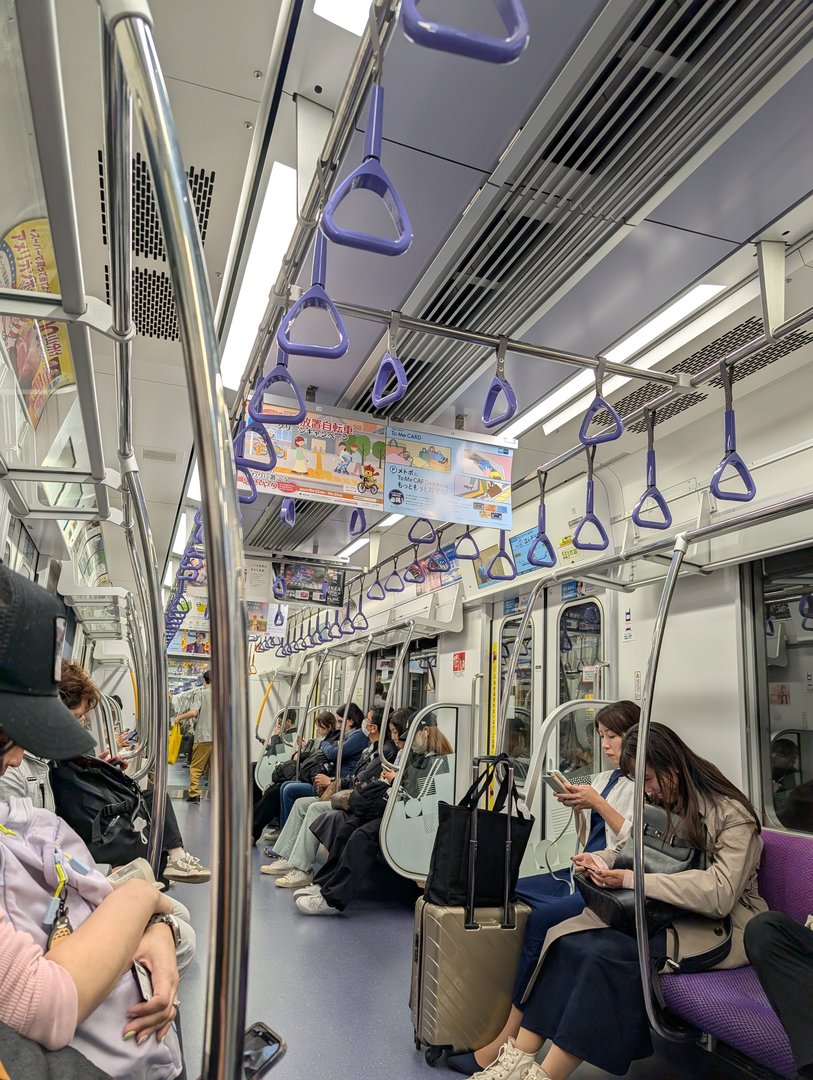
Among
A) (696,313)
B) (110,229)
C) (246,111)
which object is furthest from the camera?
(696,313)

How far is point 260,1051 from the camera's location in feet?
2.94

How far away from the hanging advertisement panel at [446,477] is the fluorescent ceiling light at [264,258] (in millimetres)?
934

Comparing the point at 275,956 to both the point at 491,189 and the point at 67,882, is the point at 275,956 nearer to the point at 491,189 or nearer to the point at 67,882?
the point at 67,882

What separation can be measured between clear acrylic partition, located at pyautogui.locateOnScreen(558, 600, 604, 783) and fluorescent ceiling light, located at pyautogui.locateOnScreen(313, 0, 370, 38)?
4.05 metres

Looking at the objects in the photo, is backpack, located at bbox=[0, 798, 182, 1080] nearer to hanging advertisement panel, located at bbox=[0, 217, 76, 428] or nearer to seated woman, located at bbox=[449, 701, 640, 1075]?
hanging advertisement panel, located at bbox=[0, 217, 76, 428]

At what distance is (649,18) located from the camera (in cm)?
205

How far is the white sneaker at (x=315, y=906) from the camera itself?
567cm

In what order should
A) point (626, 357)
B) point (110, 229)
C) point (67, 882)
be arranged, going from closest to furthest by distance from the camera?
point (110, 229) < point (67, 882) < point (626, 357)

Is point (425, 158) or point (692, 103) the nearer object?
point (692, 103)

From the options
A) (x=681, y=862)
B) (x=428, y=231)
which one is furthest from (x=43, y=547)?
(x=681, y=862)

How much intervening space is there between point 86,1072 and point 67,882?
21.0 inches

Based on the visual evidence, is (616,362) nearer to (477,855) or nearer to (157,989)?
(477,855)

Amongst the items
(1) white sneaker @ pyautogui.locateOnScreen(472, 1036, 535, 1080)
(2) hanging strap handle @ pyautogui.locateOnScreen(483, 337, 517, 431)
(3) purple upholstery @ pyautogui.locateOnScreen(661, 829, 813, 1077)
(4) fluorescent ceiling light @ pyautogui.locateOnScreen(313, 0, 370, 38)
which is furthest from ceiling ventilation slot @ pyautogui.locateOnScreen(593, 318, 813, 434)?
(1) white sneaker @ pyautogui.locateOnScreen(472, 1036, 535, 1080)

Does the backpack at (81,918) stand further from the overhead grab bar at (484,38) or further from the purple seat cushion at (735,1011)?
the purple seat cushion at (735,1011)
